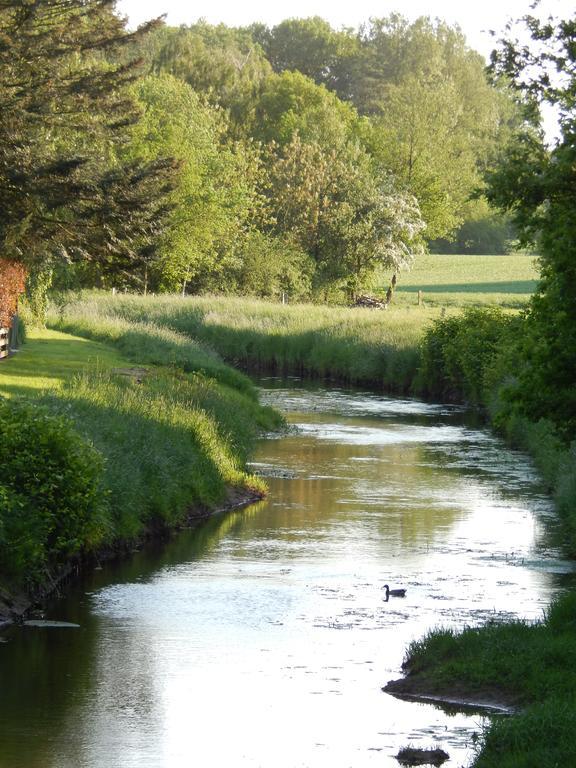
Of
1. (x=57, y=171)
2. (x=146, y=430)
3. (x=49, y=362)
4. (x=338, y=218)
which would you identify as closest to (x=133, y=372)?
(x=49, y=362)

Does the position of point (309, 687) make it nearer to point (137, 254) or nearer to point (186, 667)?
point (186, 667)

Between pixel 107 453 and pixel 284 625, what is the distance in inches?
228

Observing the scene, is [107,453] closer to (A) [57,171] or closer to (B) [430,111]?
(A) [57,171]

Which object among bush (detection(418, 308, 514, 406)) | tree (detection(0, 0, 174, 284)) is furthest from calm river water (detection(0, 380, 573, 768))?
bush (detection(418, 308, 514, 406))

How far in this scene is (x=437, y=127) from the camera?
285 feet

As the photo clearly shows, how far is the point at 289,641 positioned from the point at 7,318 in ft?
57.9

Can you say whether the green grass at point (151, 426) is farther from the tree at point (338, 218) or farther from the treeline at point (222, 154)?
the tree at point (338, 218)

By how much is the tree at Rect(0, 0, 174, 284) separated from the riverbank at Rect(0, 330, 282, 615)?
284 cm

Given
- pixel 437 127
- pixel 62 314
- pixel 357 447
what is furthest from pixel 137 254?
pixel 437 127

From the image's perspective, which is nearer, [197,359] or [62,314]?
[197,359]

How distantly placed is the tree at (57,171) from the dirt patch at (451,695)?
17.5 meters

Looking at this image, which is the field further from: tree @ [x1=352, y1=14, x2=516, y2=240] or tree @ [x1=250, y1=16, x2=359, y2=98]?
tree @ [x1=250, y1=16, x2=359, y2=98]

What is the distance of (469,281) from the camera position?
94062 mm

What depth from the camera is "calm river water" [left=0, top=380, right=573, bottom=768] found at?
1180 cm
